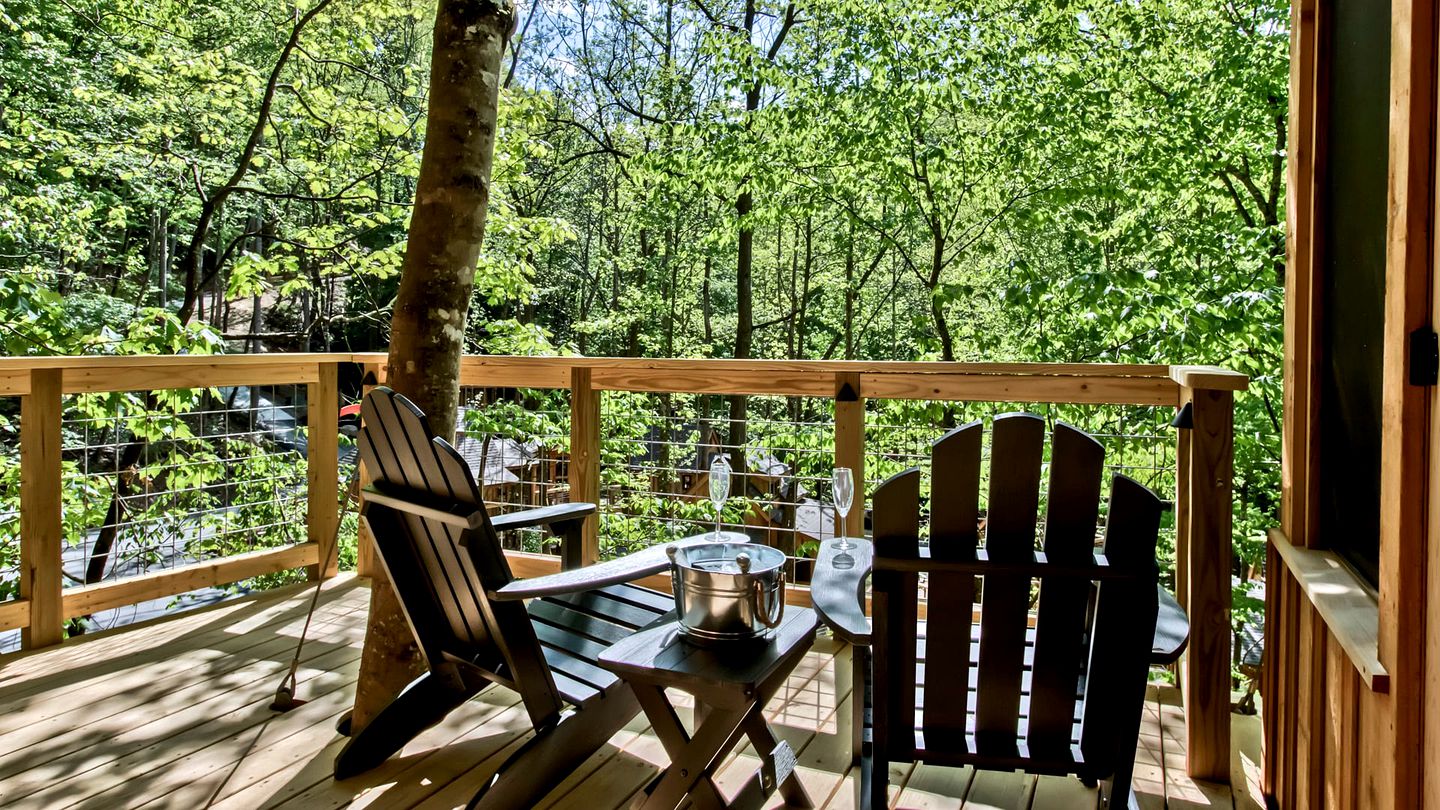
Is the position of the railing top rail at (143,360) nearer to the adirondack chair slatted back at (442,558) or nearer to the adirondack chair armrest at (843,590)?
the adirondack chair slatted back at (442,558)

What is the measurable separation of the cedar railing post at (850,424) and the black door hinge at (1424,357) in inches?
74.9

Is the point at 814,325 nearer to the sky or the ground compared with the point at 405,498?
nearer to the sky

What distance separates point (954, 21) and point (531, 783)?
8.08m

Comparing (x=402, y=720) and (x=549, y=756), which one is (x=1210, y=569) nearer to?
(x=549, y=756)

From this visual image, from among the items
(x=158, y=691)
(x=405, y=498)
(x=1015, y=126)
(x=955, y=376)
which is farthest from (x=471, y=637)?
(x=1015, y=126)

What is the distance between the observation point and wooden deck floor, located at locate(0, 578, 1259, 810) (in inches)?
82.0

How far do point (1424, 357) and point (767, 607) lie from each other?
1140 millimetres

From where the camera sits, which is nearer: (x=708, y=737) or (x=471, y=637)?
(x=708, y=737)

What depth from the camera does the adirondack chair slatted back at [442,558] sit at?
1.80 m

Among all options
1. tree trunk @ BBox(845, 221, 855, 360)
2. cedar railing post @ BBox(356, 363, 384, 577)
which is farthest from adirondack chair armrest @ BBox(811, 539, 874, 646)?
tree trunk @ BBox(845, 221, 855, 360)

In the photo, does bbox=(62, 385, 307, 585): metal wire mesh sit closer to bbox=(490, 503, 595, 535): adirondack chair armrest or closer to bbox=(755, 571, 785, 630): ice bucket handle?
bbox=(490, 503, 595, 535): adirondack chair armrest

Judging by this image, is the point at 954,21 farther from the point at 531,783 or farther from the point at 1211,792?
the point at 531,783

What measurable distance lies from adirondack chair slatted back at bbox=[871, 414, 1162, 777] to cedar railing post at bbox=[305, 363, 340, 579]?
3.02 meters

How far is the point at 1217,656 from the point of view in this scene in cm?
212
